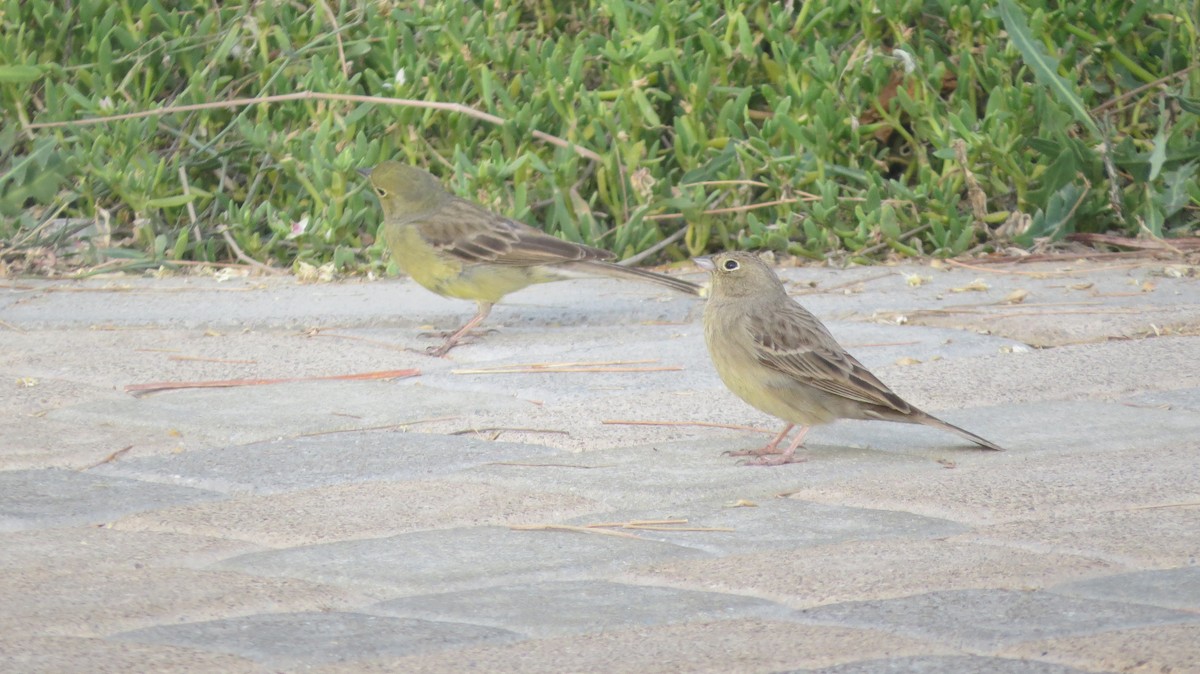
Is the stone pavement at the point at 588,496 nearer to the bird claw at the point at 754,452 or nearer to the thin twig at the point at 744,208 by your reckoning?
the bird claw at the point at 754,452

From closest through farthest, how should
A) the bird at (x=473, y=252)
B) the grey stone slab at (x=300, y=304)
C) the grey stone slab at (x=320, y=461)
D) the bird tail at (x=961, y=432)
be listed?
the grey stone slab at (x=320, y=461) → the bird tail at (x=961, y=432) → the grey stone slab at (x=300, y=304) → the bird at (x=473, y=252)

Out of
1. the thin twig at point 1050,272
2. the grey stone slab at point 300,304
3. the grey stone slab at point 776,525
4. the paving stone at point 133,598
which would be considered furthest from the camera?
the thin twig at point 1050,272

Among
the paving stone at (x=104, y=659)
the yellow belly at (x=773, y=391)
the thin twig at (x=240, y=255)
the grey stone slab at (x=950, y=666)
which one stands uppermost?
the grey stone slab at (x=950, y=666)

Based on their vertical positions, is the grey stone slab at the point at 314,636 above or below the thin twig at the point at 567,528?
above

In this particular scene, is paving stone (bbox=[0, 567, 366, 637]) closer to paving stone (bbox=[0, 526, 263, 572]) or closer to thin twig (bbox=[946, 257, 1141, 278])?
paving stone (bbox=[0, 526, 263, 572])

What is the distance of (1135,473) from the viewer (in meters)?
3.80

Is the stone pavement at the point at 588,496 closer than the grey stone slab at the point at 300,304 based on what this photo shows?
Yes

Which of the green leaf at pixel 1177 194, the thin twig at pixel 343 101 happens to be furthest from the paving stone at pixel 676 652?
the green leaf at pixel 1177 194

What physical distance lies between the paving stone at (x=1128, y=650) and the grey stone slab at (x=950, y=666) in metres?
0.03

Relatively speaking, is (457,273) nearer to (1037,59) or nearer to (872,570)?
(1037,59)

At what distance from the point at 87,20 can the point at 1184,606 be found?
684 centimetres

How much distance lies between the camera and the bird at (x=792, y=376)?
4.36 metres

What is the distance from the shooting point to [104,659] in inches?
101

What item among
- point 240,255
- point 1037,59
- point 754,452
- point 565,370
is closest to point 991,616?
point 754,452
